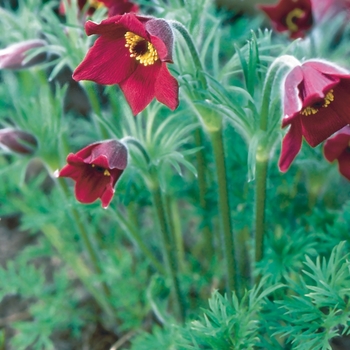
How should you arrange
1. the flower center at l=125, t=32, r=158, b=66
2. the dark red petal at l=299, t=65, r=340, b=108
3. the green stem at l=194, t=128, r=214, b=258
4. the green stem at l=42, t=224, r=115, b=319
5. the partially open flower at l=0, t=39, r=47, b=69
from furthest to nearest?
the green stem at l=42, t=224, r=115, b=319
the green stem at l=194, t=128, r=214, b=258
the partially open flower at l=0, t=39, r=47, b=69
the flower center at l=125, t=32, r=158, b=66
the dark red petal at l=299, t=65, r=340, b=108

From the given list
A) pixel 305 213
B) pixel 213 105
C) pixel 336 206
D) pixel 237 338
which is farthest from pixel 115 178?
pixel 336 206

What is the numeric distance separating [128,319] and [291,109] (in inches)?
26.2

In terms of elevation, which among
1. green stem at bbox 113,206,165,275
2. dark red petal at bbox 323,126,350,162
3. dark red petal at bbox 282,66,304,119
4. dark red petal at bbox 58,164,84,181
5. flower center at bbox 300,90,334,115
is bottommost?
green stem at bbox 113,206,165,275

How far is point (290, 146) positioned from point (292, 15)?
44cm

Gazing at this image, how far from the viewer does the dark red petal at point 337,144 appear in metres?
0.75

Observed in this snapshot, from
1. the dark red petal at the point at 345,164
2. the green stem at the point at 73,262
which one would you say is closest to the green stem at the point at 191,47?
the dark red petal at the point at 345,164

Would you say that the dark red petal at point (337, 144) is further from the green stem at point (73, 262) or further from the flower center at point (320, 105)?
the green stem at point (73, 262)

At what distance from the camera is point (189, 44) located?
0.68 metres

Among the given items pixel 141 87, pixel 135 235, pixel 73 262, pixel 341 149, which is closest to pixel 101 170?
pixel 141 87

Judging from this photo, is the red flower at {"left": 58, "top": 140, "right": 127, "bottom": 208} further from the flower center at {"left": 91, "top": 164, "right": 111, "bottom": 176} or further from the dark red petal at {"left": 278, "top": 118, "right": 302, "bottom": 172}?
the dark red petal at {"left": 278, "top": 118, "right": 302, "bottom": 172}

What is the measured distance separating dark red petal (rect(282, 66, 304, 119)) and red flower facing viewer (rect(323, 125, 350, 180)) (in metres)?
0.16

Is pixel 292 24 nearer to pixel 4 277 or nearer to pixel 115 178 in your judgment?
pixel 115 178

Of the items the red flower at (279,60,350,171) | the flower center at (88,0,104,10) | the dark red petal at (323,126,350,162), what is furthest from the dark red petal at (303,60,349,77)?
the flower center at (88,0,104,10)

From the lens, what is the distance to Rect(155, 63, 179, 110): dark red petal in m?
0.62
